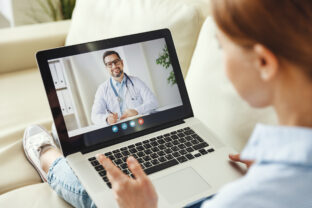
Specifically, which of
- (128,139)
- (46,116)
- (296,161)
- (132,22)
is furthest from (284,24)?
(46,116)

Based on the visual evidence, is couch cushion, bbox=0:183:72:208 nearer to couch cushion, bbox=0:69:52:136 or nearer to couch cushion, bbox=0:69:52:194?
couch cushion, bbox=0:69:52:194

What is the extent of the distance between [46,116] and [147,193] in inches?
30.6

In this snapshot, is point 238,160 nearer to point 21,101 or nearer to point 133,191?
point 133,191

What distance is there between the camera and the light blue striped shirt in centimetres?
47

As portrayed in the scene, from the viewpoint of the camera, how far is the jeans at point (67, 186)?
912 millimetres

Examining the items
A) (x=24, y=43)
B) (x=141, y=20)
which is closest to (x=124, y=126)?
(x=141, y=20)

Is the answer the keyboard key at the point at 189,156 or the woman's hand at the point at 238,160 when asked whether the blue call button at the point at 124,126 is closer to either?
the keyboard key at the point at 189,156

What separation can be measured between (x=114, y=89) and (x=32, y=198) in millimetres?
364

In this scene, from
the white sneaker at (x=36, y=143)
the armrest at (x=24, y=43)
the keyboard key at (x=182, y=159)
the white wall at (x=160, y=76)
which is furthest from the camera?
the armrest at (x=24, y=43)

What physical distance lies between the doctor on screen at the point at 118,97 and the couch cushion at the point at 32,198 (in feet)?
0.80

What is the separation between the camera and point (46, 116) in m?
1.32

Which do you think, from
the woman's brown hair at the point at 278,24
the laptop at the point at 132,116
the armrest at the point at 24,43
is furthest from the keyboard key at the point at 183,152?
the armrest at the point at 24,43

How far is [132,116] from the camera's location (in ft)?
3.15

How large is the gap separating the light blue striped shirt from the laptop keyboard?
0.38m
